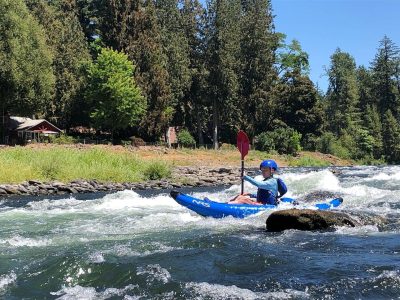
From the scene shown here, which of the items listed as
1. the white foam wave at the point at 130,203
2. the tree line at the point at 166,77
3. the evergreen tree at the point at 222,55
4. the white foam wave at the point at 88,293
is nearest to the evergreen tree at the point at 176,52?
the tree line at the point at 166,77

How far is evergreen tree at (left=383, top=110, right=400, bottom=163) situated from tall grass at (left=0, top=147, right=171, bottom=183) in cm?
4099

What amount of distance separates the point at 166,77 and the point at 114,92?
21.1 feet

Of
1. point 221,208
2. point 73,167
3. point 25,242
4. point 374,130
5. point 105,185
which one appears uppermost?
point 374,130

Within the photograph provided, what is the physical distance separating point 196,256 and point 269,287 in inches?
68.0

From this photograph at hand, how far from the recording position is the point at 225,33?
48.8m

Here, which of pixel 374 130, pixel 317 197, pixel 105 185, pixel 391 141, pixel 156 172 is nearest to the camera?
pixel 317 197

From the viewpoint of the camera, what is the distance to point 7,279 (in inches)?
246

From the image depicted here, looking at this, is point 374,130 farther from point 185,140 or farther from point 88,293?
point 88,293

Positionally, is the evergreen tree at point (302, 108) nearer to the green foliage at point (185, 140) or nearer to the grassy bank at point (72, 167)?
the green foliage at point (185, 140)

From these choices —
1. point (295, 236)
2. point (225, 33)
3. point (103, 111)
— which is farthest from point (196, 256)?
point (225, 33)

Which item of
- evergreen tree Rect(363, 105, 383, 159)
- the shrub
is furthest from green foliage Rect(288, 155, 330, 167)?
the shrub

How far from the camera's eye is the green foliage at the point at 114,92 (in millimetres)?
43281

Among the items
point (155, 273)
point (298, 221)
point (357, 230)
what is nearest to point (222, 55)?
point (298, 221)

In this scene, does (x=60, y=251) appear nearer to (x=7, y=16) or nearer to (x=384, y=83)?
(x=7, y=16)
